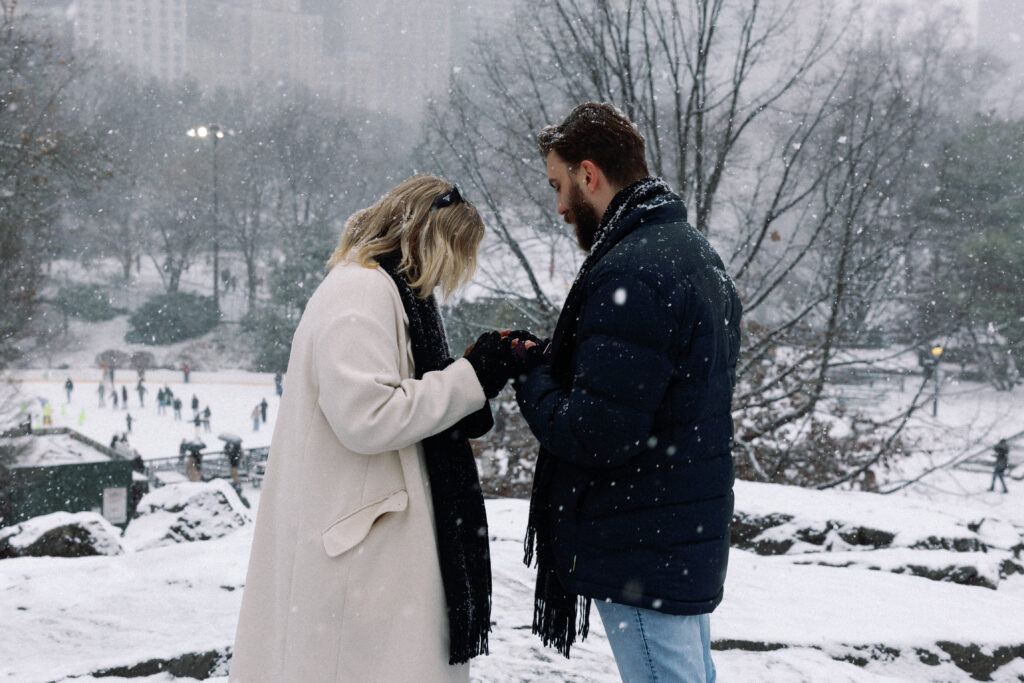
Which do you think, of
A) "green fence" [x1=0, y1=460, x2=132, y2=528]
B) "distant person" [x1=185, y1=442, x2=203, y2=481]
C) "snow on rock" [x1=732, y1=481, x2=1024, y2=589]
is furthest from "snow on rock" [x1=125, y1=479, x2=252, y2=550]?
"distant person" [x1=185, y1=442, x2=203, y2=481]

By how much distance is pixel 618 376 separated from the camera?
1498mm

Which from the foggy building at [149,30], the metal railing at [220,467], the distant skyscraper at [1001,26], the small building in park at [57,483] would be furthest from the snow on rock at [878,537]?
the foggy building at [149,30]

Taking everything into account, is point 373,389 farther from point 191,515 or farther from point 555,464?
point 191,515

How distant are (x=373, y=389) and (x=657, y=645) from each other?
84 centimetres

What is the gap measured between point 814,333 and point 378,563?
11.1 meters

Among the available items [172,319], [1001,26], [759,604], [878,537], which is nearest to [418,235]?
[759,604]

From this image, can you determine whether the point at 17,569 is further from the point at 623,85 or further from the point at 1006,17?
the point at 1006,17

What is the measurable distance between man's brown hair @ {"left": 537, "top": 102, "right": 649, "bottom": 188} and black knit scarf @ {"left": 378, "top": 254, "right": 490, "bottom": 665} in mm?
514

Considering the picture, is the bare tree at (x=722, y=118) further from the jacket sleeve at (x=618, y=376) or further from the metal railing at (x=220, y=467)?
the metal railing at (x=220, y=467)

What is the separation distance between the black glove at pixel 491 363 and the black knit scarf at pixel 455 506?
0.11 meters

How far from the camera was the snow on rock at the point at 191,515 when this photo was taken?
18.6 feet

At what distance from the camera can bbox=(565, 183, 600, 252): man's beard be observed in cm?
184

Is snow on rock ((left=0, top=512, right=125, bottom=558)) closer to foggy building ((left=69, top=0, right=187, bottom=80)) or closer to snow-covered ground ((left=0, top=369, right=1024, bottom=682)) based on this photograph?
snow-covered ground ((left=0, top=369, right=1024, bottom=682))

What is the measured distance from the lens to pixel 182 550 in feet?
14.6
